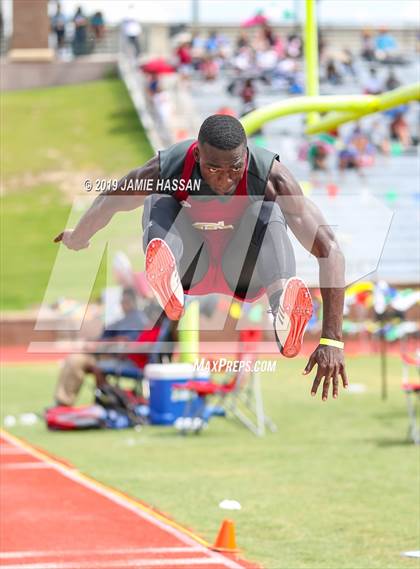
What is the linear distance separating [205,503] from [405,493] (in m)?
1.42

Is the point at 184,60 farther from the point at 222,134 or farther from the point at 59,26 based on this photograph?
the point at 222,134

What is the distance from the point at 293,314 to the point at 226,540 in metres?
2.91

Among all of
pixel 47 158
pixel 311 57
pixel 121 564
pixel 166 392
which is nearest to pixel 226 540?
pixel 121 564

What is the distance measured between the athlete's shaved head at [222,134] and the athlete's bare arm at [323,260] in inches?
14.5

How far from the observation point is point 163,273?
4.92 meters

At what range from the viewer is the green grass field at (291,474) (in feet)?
26.1

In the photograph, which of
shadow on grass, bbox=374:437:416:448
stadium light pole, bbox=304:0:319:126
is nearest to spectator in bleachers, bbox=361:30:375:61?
shadow on grass, bbox=374:437:416:448

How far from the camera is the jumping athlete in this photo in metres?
4.92

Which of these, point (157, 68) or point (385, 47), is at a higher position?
point (157, 68)

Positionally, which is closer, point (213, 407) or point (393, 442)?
point (393, 442)

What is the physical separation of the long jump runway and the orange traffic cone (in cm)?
8

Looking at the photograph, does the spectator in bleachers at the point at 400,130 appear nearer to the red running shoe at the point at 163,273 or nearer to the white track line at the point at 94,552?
the white track line at the point at 94,552

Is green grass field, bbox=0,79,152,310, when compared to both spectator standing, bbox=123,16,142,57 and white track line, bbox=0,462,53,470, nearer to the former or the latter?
spectator standing, bbox=123,16,142,57

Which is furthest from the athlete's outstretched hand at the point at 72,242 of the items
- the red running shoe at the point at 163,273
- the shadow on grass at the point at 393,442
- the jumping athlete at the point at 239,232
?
the shadow on grass at the point at 393,442
